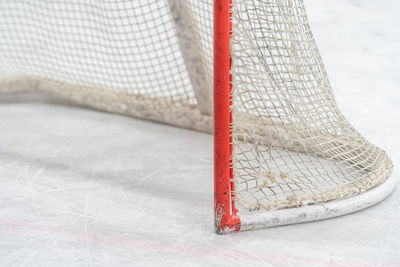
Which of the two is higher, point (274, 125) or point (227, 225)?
point (274, 125)

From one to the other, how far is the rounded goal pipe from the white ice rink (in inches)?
2.5

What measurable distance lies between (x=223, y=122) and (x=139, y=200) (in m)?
0.46

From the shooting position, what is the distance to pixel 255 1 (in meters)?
1.61

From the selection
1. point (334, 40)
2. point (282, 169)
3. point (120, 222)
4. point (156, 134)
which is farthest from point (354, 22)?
point (120, 222)

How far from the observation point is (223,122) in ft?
4.93

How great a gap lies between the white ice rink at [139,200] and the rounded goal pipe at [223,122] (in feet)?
0.21

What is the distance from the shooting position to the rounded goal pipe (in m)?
1.45

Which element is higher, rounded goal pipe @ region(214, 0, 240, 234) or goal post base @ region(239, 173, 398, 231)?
rounded goal pipe @ region(214, 0, 240, 234)

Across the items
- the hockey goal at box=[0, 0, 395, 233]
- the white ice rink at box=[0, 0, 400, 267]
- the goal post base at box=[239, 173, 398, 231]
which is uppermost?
the hockey goal at box=[0, 0, 395, 233]

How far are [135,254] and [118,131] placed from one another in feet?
3.41

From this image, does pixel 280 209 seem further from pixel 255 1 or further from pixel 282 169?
pixel 255 1

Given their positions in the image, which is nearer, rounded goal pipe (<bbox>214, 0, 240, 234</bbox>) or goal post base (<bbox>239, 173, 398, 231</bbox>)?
rounded goal pipe (<bbox>214, 0, 240, 234</bbox>)

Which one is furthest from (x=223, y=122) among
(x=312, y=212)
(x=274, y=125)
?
(x=312, y=212)

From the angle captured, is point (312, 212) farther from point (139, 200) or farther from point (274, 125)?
point (139, 200)
